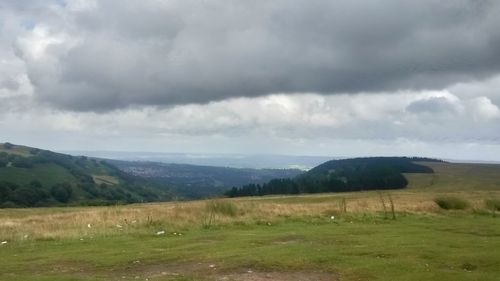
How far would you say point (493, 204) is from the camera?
46000 millimetres

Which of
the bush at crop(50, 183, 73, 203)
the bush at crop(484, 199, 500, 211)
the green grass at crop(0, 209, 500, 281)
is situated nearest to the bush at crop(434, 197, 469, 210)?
the bush at crop(484, 199, 500, 211)

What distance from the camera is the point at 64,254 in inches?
910

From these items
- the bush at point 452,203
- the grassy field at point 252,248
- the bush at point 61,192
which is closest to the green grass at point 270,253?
the grassy field at point 252,248

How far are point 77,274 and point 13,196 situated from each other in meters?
151

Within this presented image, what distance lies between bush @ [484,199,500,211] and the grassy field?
6.97m

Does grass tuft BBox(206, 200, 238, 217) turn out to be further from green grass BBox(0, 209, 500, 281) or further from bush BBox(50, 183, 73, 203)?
bush BBox(50, 183, 73, 203)

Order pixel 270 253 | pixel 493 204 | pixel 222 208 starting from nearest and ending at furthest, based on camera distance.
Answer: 1. pixel 270 253
2. pixel 222 208
3. pixel 493 204

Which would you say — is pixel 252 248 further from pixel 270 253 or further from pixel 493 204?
pixel 493 204

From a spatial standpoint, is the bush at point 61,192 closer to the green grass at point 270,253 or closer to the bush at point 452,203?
the bush at point 452,203

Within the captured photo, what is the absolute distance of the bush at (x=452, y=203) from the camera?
46.1 m

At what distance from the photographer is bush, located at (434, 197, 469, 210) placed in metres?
46.1

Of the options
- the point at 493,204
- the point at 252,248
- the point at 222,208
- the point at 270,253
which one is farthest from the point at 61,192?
the point at 270,253

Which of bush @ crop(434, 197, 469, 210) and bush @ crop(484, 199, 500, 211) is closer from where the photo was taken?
bush @ crop(484, 199, 500, 211)

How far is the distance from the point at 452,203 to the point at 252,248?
29974 millimetres
